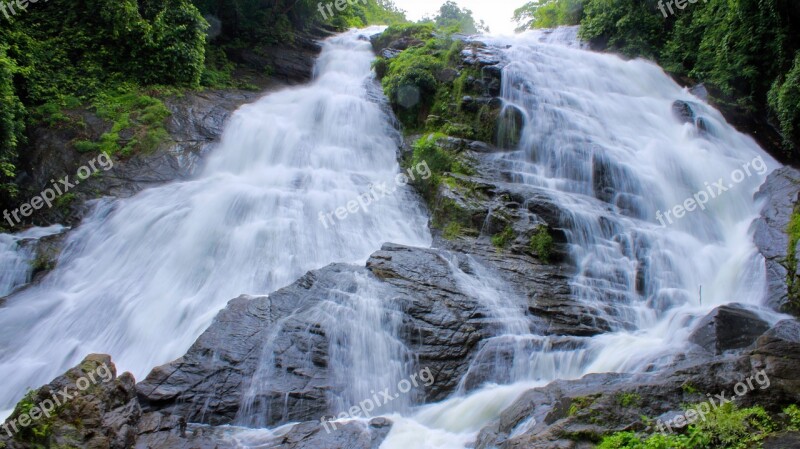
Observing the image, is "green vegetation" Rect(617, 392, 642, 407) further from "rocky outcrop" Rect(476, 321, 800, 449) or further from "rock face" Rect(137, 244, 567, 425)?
"rock face" Rect(137, 244, 567, 425)

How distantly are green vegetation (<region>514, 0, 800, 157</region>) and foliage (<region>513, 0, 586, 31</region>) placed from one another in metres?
1.65

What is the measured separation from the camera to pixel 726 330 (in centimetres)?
716

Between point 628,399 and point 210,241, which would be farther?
point 210,241

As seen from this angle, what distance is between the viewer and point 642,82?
57.9 ft

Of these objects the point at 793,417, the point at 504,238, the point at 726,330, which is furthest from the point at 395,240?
the point at 793,417

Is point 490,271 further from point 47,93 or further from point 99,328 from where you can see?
point 47,93

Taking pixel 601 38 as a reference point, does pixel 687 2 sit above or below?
above

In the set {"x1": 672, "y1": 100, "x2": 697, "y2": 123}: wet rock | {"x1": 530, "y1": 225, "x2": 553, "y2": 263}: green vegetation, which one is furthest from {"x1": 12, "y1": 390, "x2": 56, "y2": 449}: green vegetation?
{"x1": 672, "y1": 100, "x2": 697, "y2": 123}: wet rock

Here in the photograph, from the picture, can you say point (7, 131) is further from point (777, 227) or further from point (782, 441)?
point (777, 227)

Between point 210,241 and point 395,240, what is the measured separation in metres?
3.99

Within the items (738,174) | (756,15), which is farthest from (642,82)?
(738,174)

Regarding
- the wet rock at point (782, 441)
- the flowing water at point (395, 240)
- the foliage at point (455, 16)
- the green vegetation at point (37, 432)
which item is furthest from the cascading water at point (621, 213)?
the foliage at point (455, 16)

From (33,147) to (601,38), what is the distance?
2023 centimetres

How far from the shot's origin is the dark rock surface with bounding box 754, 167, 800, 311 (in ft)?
28.1
